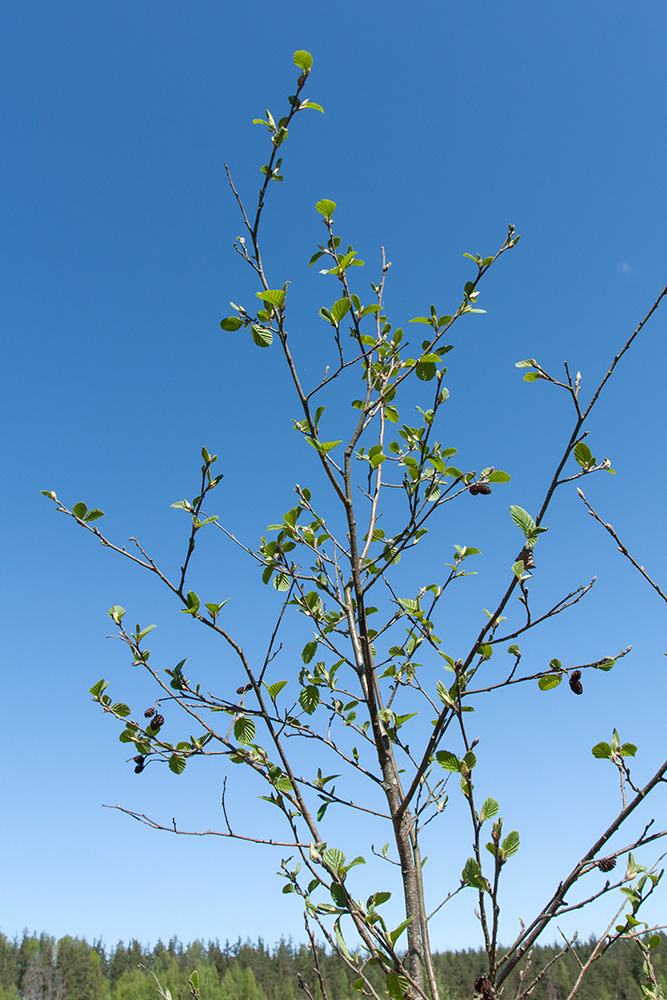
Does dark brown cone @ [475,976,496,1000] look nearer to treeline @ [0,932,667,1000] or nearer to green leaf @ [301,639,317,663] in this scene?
green leaf @ [301,639,317,663]

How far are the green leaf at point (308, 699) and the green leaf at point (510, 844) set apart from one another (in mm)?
992

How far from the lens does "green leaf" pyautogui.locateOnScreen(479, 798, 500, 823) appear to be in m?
1.47

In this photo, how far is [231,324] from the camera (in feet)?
7.02

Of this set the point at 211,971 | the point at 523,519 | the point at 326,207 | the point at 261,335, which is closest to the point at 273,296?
the point at 261,335

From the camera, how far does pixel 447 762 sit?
1.47 metres

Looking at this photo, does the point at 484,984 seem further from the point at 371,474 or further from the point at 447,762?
the point at 371,474

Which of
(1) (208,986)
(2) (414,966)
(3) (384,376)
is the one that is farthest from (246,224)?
(1) (208,986)

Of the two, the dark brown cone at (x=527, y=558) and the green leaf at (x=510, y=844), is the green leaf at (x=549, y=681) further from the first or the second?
the green leaf at (x=510, y=844)

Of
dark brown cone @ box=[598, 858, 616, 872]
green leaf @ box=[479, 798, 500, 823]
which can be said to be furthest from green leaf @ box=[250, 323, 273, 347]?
dark brown cone @ box=[598, 858, 616, 872]

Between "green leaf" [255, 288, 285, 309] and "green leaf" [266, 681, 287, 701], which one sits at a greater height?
"green leaf" [255, 288, 285, 309]

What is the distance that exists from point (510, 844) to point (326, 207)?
2.23 meters

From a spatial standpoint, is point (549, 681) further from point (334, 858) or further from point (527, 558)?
point (334, 858)

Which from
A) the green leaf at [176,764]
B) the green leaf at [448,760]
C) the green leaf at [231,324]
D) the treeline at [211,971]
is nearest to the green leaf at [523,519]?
the green leaf at [448,760]

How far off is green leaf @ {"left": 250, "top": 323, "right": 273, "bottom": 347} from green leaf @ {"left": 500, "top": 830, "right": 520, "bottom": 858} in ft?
5.48
